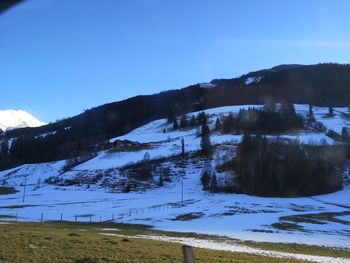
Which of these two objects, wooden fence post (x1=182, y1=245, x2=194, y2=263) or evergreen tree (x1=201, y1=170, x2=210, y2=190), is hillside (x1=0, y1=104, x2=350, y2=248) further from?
wooden fence post (x1=182, y1=245, x2=194, y2=263)

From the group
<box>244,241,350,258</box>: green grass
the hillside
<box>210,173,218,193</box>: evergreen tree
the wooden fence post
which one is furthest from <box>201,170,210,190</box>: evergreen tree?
the wooden fence post

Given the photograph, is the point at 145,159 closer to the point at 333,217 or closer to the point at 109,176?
the point at 109,176

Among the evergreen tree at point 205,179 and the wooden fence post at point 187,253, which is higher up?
the evergreen tree at point 205,179

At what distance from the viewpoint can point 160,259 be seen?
2073 cm

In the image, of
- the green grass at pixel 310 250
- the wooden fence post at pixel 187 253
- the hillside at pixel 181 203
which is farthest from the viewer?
the hillside at pixel 181 203

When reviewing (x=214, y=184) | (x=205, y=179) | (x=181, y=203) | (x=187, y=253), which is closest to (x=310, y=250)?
(x=187, y=253)

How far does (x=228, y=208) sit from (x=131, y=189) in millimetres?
62619

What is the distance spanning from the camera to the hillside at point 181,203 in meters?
64.4

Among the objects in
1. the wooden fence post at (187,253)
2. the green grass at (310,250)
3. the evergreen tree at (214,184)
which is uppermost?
the evergreen tree at (214,184)

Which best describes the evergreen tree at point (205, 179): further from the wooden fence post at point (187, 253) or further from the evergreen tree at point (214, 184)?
the wooden fence post at point (187, 253)

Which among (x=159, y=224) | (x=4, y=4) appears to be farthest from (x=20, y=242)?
(x=159, y=224)

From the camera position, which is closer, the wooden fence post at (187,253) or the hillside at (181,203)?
the wooden fence post at (187,253)

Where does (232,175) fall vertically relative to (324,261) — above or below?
above

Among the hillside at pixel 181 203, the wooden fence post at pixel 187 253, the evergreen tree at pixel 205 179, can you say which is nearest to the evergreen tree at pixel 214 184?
the hillside at pixel 181 203
